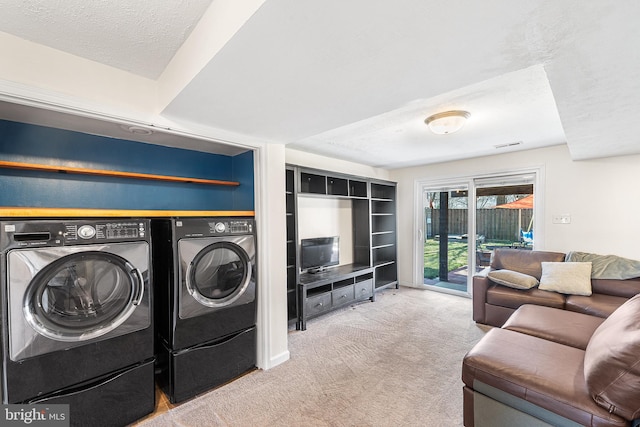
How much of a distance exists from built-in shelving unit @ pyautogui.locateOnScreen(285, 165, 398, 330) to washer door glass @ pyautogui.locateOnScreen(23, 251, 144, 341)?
1.88 m

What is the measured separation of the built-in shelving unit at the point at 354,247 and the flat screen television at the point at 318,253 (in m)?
0.13

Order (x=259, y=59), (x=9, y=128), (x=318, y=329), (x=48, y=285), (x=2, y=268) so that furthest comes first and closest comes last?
(x=318, y=329)
(x=9, y=128)
(x=48, y=285)
(x=2, y=268)
(x=259, y=59)

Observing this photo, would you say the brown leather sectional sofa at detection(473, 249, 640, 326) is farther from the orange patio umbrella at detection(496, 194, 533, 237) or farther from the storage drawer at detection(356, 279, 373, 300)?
the storage drawer at detection(356, 279, 373, 300)

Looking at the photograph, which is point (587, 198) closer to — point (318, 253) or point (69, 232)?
point (318, 253)

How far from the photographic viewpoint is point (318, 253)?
3826 mm

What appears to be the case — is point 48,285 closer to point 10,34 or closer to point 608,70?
point 10,34

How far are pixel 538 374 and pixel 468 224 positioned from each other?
3.42 m

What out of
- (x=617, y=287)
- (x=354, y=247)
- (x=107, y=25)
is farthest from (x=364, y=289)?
(x=107, y=25)

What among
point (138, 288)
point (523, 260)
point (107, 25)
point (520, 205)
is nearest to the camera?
point (107, 25)

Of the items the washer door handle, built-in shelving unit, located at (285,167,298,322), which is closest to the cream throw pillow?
built-in shelving unit, located at (285,167,298,322)

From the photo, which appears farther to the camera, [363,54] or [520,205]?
[520,205]

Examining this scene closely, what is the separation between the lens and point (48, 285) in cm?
146

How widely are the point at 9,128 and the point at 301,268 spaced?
116 inches

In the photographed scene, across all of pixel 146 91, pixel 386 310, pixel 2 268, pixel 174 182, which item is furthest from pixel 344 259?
pixel 2 268
